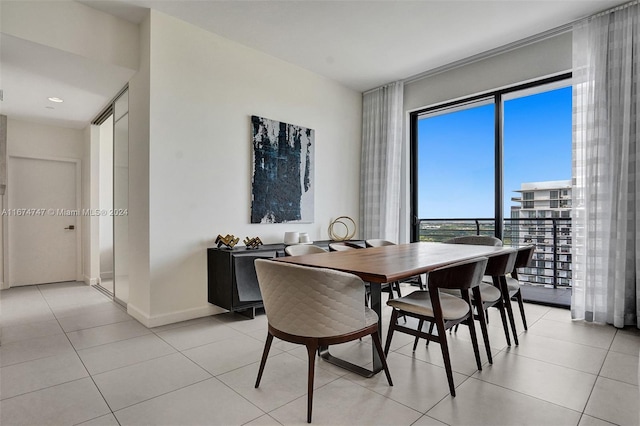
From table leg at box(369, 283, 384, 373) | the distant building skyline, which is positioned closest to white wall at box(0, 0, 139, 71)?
table leg at box(369, 283, 384, 373)

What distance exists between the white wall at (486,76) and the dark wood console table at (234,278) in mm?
2553

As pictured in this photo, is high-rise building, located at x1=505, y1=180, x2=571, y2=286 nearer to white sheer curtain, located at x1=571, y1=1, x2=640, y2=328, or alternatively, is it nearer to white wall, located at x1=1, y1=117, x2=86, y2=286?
white sheer curtain, located at x1=571, y1=1, x2=640, y2=328

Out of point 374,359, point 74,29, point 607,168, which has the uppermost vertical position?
point 74,29

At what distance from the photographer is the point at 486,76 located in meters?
4.23

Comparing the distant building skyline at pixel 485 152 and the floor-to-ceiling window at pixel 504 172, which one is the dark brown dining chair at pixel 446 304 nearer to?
the floor-to-ceiling window at pixel 504 172

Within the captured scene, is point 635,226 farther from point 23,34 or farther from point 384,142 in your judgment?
point 23,34

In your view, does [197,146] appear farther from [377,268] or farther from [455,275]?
[455,275]

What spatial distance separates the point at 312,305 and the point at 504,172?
3631 mm

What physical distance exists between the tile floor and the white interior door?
2.42 metres

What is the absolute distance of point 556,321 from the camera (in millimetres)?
3320

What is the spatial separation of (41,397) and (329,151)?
3991mm

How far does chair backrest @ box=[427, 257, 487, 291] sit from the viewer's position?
1.92 meters

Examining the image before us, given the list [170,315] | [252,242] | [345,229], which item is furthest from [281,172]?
[170,315]

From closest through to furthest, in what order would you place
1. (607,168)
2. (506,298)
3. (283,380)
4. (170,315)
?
(283,380) < (506,298) < (607,168) < (170,315)
